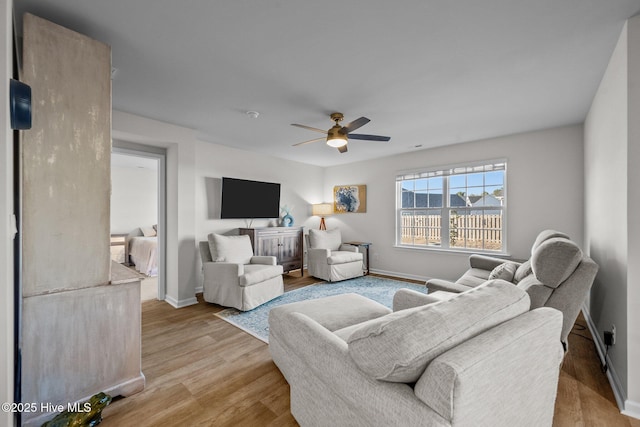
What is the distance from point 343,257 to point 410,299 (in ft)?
9.68

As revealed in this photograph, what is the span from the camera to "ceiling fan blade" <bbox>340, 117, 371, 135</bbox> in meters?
2.75

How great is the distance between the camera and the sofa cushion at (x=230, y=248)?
383 cm

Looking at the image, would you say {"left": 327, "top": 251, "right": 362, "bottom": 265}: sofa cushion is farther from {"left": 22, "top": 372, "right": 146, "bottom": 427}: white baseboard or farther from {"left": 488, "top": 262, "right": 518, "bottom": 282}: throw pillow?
{"left": 22, "top": 372, "right": 146, "bottom": 427}: white baseboard

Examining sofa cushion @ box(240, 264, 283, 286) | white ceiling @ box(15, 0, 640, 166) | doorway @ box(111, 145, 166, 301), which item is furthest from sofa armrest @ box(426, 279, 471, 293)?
doorway @ box(111, 145, 166, 301)

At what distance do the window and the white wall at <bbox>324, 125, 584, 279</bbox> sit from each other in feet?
0.46

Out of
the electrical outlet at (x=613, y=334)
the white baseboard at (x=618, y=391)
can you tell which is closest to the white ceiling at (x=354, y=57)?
the electrical outlet at (x=613, y=334)

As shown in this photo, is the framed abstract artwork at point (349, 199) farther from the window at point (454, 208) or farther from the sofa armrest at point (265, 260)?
the sofa armrest at point (265, 260)

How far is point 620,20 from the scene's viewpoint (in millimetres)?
1695

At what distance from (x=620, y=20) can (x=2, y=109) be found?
10.3 feet

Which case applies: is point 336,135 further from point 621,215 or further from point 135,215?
point 135,215

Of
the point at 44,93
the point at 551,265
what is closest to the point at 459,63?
the point at 551,265

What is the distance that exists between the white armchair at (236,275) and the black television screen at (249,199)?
2.44ft

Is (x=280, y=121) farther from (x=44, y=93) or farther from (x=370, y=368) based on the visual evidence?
(x=370, y=368)

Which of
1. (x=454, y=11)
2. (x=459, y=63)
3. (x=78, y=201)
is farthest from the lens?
(x=459, y=63)
